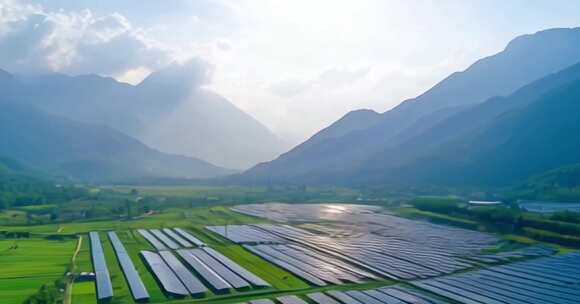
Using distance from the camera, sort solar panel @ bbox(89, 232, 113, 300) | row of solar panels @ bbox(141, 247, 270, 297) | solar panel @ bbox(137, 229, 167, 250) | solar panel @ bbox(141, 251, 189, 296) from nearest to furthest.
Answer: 1. solar panel @ bbox(89, 232, 113, 300)
2. solar panel @ bbox(141, 251, 189, 296)
3. row of solar panels @ bbox(141, 247, 270, 297)
4. solar panel @ bbox(137, 229, 167, 250)

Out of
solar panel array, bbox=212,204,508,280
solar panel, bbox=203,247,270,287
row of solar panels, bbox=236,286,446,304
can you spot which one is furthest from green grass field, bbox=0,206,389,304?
solar panel array, bbox=212,204,508,280

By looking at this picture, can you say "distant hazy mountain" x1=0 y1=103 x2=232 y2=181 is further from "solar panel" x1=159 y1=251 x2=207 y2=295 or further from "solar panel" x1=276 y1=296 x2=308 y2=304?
"solar panel" x1=276 y1=296 x2=308 y2=304

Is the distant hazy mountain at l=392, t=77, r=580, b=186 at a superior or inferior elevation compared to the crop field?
superior

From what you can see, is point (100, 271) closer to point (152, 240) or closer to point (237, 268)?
point (237, 268)

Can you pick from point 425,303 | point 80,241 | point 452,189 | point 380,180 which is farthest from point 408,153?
point 425,303

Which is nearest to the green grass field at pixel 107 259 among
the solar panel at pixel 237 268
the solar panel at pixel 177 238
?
the solar panel at pixel 237 268

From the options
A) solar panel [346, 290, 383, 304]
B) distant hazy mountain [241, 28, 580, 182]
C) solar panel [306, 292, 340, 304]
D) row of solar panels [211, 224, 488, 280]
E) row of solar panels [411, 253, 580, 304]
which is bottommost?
row of solar panels [411, 253, 580, 304]

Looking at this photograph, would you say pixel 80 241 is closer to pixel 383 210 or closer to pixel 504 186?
pixel 383 210

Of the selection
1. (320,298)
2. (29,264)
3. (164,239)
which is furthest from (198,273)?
(164,239)

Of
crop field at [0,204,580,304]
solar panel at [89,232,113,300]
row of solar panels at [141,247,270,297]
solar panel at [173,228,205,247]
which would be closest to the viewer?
solar panel at [89,232,113,300]

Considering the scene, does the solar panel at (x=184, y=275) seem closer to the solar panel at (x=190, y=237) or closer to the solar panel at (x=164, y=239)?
the solar panel at (x=164, y=239)
